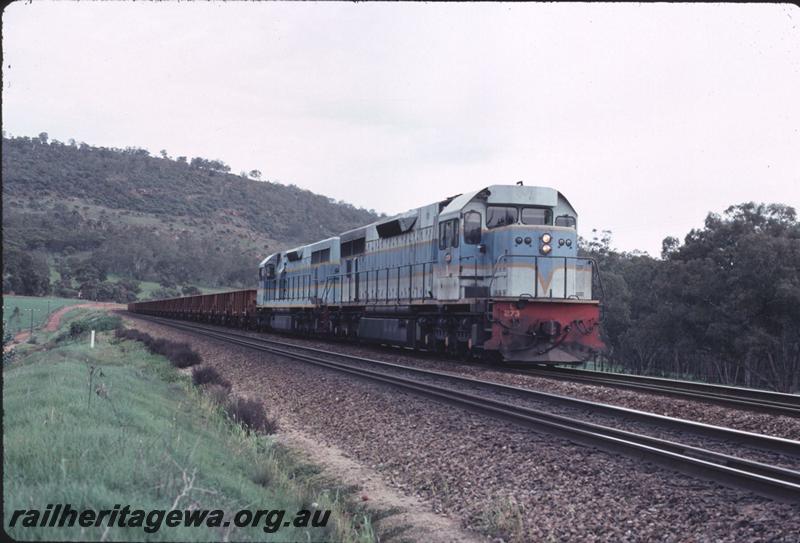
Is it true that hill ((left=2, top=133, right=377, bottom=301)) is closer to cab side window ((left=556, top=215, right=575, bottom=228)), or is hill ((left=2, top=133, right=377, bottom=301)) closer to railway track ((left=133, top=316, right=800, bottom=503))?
cab side window ((left=556, top=215, right=575, bottom=228))

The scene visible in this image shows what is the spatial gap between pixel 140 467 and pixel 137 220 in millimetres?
127533

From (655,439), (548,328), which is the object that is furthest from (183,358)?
(655,439)

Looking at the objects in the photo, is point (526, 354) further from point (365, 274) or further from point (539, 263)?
point (365, 274)

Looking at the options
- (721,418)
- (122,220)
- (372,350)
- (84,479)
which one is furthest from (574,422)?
(122,220)

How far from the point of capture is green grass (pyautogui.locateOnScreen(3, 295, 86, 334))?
172 feet

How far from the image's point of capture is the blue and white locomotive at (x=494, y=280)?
17234 millimetres

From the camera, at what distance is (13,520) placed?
3531 millimetres

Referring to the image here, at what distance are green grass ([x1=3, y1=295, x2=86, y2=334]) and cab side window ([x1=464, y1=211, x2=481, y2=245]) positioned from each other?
4014 centimetres

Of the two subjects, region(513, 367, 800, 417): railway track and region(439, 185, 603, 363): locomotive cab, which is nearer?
region(513, 367, 800, 417): railway track

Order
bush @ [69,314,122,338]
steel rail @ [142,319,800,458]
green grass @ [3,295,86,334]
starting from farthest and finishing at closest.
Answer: green grass @ [3,295,86,334] → bush @ [69,314,122,338] → steel rail @ [142,319,800,458]

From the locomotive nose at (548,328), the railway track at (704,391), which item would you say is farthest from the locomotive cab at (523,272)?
the railway track at (704,391)

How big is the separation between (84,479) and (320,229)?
546 feet

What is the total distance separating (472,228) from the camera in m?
18.6

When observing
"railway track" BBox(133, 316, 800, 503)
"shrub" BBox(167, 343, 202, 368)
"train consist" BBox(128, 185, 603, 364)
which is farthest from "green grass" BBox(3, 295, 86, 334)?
"railway track" BBox(133, 316, 800, 503)
